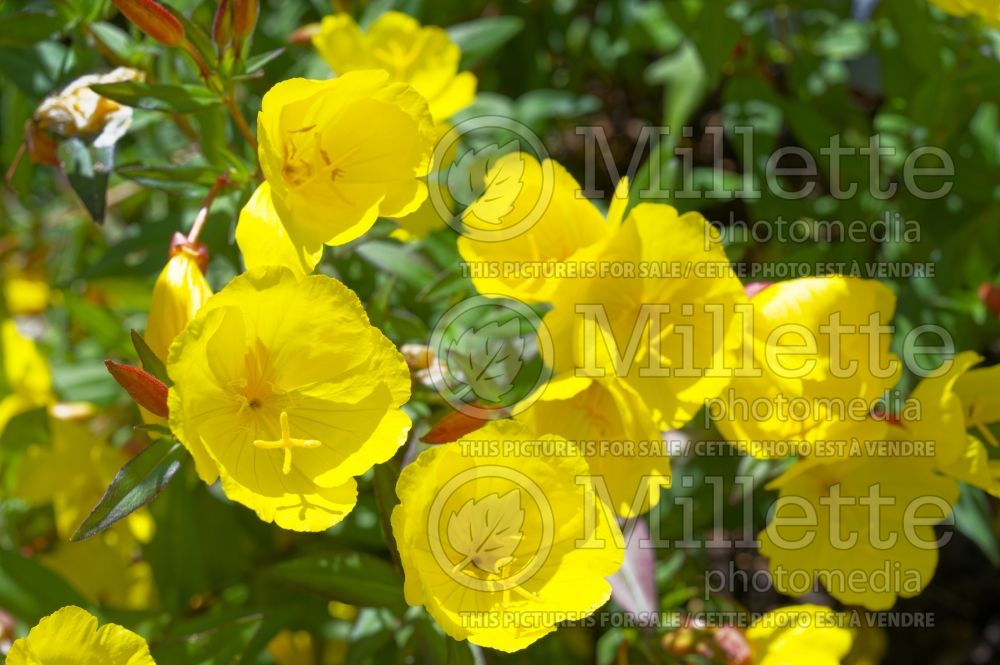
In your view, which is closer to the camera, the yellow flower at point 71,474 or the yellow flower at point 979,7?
the yellow flower at point 979,7

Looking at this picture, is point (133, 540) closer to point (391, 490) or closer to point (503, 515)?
point (391, 490)

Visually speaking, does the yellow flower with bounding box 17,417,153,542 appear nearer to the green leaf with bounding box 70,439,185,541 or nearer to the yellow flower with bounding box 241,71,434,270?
the green leaf with bounding box 70,439,185,541

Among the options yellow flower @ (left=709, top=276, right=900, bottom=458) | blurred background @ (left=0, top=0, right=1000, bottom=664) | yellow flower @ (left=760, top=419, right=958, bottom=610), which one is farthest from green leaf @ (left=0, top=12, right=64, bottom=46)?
yellow flower @ (left=760, top=419, right=958, bottom=610)

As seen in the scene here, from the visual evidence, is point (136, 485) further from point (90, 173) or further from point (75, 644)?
point (90, 173)

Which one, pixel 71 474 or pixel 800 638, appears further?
pixel 71 474

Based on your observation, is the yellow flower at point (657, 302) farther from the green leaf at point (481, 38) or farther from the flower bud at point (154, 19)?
the green leaf at point (481, 38)

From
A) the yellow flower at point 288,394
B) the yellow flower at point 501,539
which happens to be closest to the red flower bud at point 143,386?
the yellow flower at point 288,394

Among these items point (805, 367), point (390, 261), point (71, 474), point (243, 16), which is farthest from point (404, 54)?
point (71, 474)
